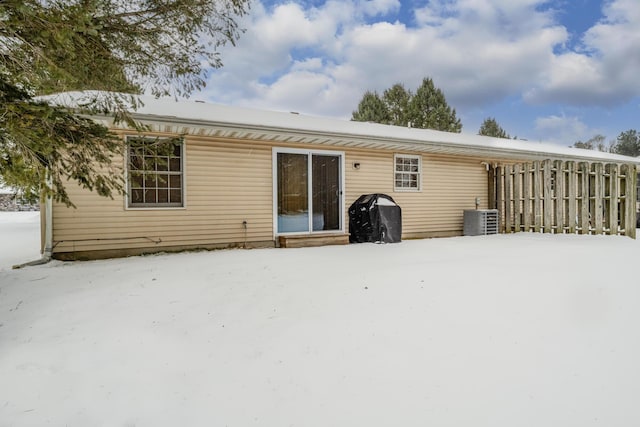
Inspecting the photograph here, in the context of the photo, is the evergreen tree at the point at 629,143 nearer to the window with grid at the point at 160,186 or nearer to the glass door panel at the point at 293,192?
the glass door panel at the point at 293,192

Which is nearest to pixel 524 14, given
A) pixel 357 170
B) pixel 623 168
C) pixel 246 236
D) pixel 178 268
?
pixel 623 168

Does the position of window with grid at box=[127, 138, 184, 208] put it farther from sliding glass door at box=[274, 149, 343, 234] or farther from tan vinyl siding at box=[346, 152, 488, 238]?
tan vinyl siding at box=[346, 152, 488, 238]

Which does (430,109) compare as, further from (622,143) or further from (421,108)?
(622,143)

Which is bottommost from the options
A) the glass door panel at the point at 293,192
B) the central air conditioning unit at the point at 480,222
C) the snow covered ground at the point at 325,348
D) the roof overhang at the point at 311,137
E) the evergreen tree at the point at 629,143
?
the snow covered ground at the point at 325,348

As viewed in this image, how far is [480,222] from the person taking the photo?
Answer: 9078 millimetres

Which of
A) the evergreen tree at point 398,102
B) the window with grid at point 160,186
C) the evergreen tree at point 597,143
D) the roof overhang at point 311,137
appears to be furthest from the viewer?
the evergreen tree at point 597,143

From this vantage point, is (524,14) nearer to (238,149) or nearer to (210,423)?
(238,149)

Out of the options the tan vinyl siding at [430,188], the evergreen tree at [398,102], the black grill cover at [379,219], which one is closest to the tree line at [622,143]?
the evergreen tree at [398,102]

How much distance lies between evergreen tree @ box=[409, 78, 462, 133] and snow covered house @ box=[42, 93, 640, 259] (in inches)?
687

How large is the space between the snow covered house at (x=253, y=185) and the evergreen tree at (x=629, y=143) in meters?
40.8

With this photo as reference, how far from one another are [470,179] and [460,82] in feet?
65.1

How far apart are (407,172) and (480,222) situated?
2.41 metres

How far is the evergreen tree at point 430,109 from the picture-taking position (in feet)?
84.2

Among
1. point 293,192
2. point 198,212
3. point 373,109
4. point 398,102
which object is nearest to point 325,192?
point 293,192
